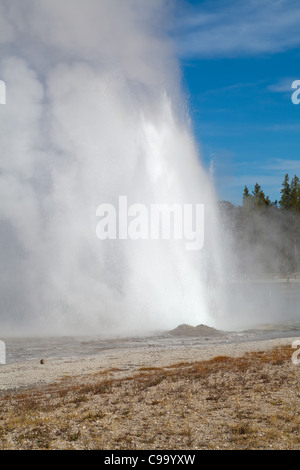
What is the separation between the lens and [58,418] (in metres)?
11.0

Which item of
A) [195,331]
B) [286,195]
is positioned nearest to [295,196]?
[286,195]

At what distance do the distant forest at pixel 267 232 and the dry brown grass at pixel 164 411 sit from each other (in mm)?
68672

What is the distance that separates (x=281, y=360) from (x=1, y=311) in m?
27.6

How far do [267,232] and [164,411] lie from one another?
261 ft

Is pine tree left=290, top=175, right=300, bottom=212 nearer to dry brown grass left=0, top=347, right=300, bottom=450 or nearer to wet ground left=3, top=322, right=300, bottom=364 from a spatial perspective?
wet ground left=3, top=322, right=300, bottom=364

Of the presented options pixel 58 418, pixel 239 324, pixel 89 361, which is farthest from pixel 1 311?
pixel 58 418

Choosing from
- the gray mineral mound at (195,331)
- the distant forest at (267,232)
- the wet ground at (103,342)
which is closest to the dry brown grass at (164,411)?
the wet ground at (103,342)

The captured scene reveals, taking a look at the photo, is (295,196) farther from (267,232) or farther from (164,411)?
(164,411)

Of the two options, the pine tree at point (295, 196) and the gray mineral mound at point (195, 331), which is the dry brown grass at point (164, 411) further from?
the pine tree at point (295, 196)

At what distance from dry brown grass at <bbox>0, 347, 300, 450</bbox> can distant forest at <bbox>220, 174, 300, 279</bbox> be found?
225ft

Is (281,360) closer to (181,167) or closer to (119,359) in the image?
A: (119,359)

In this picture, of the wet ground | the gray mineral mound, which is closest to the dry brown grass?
A: the wet ground

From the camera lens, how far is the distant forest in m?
83.7

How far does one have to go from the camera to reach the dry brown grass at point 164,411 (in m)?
9.41
